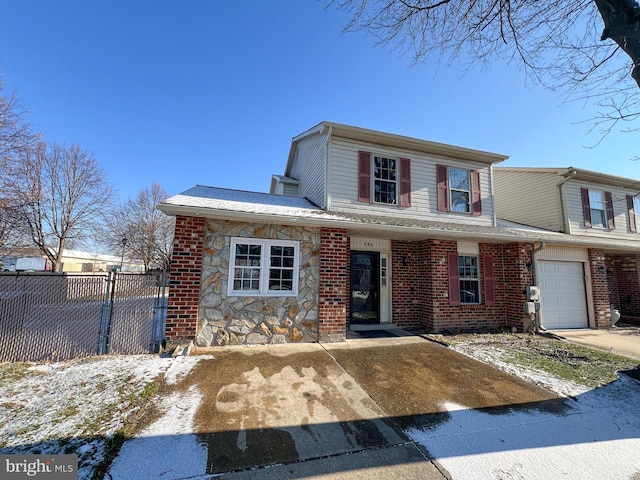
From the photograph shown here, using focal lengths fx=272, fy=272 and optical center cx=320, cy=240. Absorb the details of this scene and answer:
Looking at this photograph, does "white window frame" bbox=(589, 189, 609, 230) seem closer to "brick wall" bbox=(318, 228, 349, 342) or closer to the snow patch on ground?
"brick wall" bbox=(318, 228, 349, 342)

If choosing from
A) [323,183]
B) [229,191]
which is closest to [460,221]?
[323,183]

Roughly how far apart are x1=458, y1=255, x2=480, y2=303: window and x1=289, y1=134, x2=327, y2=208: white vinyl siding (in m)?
4.67

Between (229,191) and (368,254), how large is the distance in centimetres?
452

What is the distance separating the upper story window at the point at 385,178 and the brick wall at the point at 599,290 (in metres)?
7.09

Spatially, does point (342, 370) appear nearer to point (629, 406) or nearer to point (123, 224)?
point (629, 406)

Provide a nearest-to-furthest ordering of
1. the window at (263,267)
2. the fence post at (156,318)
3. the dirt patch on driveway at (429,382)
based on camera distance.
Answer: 1. the dirt patch on driveway at (429,382)
2. the fence post at (156,318)
3. the window at (263,267)

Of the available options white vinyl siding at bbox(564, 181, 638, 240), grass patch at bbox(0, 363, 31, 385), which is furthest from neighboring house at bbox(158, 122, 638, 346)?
grass patch at bbox(0, 363, 31, 385)

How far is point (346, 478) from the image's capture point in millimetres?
2270

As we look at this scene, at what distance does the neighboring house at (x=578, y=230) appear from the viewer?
9031 mm

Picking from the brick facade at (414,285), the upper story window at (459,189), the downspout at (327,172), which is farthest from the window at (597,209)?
the downspout at (327,172)

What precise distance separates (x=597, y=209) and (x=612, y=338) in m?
5.88

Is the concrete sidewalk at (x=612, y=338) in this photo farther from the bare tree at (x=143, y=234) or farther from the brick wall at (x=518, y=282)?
the bare tree at (x=143, y=234)

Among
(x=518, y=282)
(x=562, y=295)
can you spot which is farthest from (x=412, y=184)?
(x=562, y=295)

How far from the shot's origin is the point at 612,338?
7652mm
